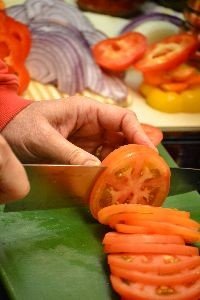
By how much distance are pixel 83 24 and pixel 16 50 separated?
417mm

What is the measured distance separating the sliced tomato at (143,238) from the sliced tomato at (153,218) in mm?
40

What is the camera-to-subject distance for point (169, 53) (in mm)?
2223

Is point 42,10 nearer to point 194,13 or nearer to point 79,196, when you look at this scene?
point 194,13

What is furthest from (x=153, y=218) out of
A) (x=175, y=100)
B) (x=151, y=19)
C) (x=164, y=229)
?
(x=151, y=19)

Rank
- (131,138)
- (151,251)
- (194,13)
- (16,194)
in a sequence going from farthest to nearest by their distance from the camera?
(194,13) → (131,138) → (151,251) → (16,194)

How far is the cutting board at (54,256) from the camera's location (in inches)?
49.3

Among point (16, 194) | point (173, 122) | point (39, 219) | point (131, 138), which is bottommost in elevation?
point (173, 122)

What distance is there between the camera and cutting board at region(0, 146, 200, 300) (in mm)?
1251

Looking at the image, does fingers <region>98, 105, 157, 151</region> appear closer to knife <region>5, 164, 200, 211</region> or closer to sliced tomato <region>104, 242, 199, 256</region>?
knife <region>5, 164, 200, 211</region>

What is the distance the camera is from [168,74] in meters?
2.20

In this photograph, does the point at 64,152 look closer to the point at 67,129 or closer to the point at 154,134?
Answer: the point at 67,129

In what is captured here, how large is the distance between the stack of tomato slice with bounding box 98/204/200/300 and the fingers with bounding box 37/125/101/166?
123 millimetres

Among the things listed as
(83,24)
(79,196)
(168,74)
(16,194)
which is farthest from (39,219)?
(83,24)

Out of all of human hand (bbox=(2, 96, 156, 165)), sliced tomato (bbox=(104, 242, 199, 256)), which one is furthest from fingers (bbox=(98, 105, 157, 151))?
sliced tomato (bbox=(104, 242, 199, 256))
